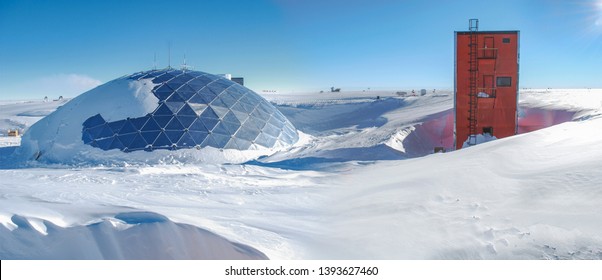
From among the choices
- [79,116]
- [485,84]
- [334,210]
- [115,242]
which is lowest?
[334,210]

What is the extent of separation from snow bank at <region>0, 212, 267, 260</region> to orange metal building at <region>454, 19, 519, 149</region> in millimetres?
12862

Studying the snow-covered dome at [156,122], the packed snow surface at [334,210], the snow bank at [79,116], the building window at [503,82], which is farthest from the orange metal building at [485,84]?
the snow bank at [79,116]

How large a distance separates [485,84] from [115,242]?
14518 millimetres

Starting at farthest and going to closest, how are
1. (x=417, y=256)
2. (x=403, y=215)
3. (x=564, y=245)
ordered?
(x=403, y=215) < (x=417, y=256) < (x=564, y=245)

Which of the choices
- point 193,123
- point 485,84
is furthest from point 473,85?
point 193,123

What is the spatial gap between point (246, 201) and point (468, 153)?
5.74m

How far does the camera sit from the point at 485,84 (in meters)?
15.8

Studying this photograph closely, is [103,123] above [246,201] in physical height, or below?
above

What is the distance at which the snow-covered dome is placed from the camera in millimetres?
14070

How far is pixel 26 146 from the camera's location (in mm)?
16234

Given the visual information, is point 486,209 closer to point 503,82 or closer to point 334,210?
→ point 334,210

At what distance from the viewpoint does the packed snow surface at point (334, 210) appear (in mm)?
4770

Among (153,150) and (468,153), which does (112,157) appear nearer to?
(153,150)

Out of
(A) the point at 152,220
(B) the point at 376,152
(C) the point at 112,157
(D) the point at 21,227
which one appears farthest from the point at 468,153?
(C) the point at 112,157
